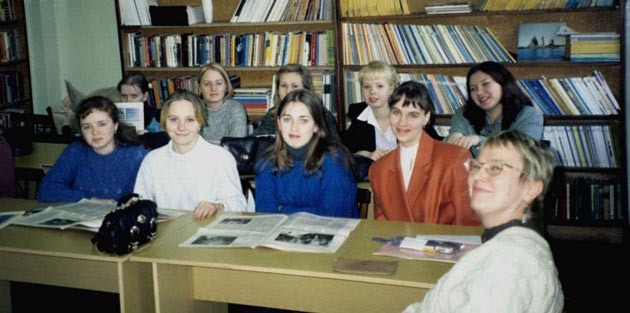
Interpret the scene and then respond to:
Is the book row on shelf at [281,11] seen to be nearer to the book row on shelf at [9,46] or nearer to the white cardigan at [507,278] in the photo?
the book row on shelf at [9,46]

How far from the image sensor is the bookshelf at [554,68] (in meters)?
4.20

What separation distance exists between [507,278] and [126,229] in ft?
4.27

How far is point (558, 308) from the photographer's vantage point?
5.12 feet

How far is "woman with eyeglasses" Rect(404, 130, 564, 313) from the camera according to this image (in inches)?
56.6

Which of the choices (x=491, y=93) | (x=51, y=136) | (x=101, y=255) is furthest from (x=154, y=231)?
(x=51, y=136)

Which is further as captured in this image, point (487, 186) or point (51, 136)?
point (51, 136)

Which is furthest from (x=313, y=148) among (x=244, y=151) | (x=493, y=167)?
(x=493, y=167)

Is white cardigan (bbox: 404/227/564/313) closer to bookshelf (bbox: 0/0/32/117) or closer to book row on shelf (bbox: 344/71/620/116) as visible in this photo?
book row on shelf (bbox: 344/71/620/116)

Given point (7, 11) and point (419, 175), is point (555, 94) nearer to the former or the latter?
point (419, 175)

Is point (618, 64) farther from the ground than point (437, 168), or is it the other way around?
point (618, 64)

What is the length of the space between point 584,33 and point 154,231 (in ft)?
10.5

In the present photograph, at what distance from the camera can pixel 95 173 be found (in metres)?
3.25

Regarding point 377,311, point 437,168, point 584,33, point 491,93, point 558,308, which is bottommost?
point 377,311

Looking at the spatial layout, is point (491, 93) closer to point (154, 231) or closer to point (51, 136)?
point (154, 231)
